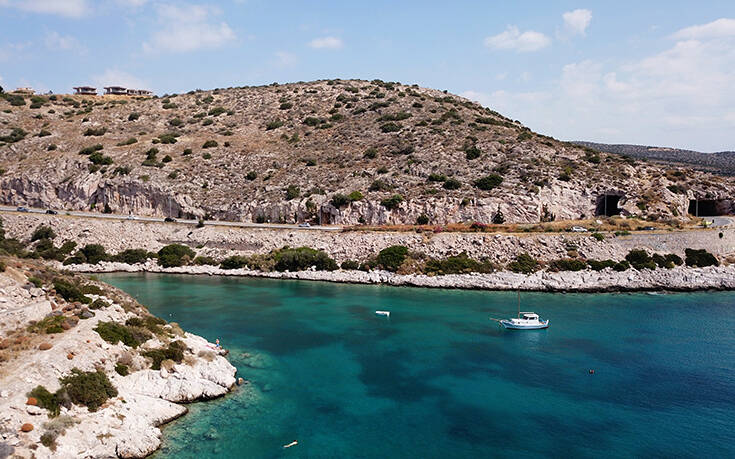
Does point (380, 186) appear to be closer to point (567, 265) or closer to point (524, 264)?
point (524, 264)

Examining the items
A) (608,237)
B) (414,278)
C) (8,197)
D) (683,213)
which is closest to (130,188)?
(8,197)

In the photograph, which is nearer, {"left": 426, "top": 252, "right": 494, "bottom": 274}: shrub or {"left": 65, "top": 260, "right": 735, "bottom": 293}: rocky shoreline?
{"left": 65, "top": 260, "right": 735, "bottom": 293}: rocky shoreline

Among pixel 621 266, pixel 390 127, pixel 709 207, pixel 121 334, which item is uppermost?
pixel 390 127

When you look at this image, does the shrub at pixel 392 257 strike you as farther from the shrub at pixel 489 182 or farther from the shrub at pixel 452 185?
the shrub at pixel 489 182

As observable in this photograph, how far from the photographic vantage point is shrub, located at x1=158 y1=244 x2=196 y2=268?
61.9 m

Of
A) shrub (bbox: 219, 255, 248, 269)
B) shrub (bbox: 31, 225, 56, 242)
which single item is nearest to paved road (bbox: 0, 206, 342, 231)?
shrub (bbox: 31, 225, 56, 242)

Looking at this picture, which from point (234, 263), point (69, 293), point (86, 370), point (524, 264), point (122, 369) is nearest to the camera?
point (86, 370)

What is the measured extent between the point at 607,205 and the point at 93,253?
246ft

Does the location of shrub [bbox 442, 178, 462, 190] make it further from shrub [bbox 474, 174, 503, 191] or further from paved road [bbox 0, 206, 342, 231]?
paved road [bbox 0, 206, 342, 231]

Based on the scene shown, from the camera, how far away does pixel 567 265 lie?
53.3m

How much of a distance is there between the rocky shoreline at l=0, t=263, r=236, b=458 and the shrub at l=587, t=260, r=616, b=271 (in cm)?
4355

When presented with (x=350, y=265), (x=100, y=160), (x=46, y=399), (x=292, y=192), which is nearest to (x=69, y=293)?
(x=46, y=399)

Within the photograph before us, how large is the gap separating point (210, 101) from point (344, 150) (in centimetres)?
4949

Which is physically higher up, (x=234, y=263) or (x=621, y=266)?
(x=621, y=266)
